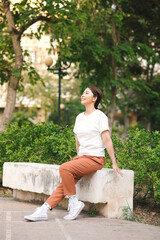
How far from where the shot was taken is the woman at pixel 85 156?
20.1 feet

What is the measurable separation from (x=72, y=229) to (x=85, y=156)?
1.16m

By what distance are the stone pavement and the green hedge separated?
153 cm

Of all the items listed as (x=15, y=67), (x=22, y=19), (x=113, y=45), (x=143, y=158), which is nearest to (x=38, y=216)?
(x=143, y=158)

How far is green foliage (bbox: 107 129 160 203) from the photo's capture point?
753cm

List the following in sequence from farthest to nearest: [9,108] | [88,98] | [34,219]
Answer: [9,108]
[88,98]
[34,219]

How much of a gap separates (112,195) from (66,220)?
2.54 ft

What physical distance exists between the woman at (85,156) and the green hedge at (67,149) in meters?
1.51

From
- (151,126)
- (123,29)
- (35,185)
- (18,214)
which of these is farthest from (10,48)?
(151,126)

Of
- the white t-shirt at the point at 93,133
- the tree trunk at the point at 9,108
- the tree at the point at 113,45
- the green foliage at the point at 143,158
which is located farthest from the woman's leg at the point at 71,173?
the tree at the point at 113,45

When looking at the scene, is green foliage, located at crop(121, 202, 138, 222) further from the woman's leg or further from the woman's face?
the woman's face

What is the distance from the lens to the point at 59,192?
6227 millimetres

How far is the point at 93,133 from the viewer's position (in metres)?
6.32

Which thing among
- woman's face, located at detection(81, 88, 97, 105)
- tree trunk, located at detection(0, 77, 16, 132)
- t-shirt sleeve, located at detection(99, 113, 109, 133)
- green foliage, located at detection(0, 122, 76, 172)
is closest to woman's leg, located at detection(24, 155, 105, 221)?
t-shirt sleeve, located at detection(99, 113, 109, 133)

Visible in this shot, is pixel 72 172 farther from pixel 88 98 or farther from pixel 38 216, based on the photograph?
pixel 88 98
